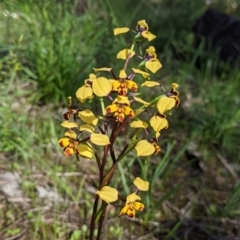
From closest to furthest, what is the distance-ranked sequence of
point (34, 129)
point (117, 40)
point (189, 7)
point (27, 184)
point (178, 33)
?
point (27, 184)
point (34, 129)
point (117, 40)
point (178, 33)
point (189, 7)

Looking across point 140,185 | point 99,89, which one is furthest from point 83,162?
point 99,89

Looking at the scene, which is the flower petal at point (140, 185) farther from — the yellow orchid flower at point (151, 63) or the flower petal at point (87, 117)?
the yellow orchid flower at point (151, 63)

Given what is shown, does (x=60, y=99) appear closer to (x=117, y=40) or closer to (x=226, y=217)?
(x=117, y=40)

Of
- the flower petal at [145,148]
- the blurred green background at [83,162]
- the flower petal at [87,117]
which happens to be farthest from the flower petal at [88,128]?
the blurred green background at [83,162]

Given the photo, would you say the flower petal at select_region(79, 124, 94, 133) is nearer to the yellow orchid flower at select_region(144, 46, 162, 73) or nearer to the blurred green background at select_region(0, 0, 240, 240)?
the yellow orchid flower at select_region(144, 46, 162, 73)

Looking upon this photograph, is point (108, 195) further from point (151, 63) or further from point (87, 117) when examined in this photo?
point (151, 63)

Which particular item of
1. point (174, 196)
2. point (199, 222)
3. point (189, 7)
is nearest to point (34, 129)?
point (174, 196)
